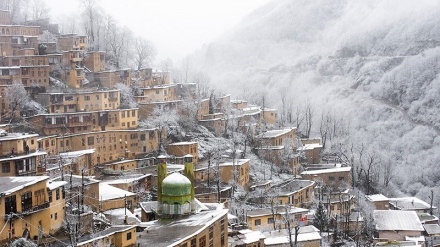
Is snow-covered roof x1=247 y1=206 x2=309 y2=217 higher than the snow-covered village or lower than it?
lower

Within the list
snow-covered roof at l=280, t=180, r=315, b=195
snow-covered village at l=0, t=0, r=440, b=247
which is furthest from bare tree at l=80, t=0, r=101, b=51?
snow-covered roof at l=280, t=180, r=315, b=195

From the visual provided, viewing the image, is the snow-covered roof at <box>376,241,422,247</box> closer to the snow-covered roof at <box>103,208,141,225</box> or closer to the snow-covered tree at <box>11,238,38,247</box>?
the snow-covered roof at <box>103,208,141,225</box>

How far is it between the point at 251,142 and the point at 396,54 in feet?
202

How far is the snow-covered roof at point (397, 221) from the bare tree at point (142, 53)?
121 feet

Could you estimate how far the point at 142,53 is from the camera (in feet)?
248

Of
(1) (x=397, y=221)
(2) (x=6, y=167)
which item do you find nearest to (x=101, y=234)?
(2) (x=6, y=167)

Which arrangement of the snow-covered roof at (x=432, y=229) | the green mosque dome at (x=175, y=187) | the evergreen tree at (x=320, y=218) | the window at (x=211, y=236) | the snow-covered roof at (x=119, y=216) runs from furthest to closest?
the snow-covered roof at (x=432, y=229), the evergreen tree at (x=320, y=218), the green mosque dome at (x=175, y=187), the snow-covered roof at (x=119, y=216), the window at (x=211, y=236)

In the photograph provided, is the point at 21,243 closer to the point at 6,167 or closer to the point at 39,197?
the point at 39,197

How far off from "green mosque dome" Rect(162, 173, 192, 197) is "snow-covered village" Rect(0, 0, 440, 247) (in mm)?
68

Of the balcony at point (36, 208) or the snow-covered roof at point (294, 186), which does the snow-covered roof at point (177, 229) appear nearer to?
the balcony at point (36, 208)

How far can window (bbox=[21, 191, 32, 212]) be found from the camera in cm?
2775

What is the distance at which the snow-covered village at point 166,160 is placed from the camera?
106 feet

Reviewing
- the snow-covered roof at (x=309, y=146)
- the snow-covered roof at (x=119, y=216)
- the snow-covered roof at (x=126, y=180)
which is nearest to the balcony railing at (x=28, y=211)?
the snow-covered roof at (x=119, y=216)

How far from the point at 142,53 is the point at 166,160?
88.1 feet
